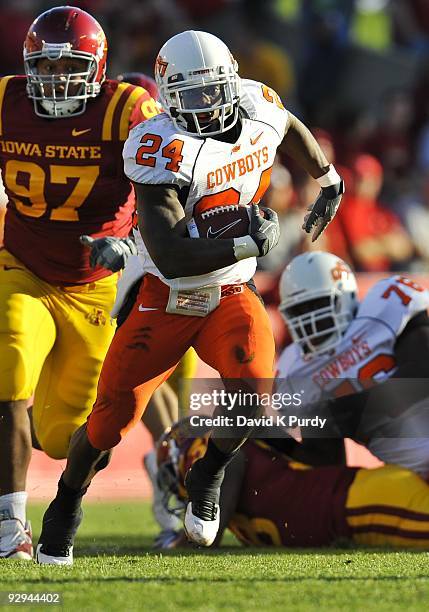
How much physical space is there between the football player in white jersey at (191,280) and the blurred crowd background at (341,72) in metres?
5.17

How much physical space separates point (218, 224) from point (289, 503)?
155 centimetres

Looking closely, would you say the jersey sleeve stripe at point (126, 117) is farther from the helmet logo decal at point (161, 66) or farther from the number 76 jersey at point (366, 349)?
the number 76 jersey at point (366, 349)

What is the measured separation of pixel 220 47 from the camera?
182 inches

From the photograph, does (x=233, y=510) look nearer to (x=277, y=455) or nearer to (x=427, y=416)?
(x=277, y=455)

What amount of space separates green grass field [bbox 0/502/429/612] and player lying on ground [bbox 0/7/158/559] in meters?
0.59

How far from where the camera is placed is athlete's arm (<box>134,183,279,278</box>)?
4.31 metres

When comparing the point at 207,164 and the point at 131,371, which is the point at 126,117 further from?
the point at 131,371

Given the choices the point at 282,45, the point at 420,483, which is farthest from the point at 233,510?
the point at 282,45

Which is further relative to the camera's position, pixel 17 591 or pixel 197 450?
pixel 197 450

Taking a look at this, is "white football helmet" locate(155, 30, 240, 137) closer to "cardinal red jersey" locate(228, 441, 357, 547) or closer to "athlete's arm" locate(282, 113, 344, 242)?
"athlete's arm" locate(282, 113, 344, 242)

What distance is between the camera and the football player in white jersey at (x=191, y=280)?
14.5ft

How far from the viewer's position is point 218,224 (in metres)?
4.51

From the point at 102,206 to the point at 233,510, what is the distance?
1.42 metres

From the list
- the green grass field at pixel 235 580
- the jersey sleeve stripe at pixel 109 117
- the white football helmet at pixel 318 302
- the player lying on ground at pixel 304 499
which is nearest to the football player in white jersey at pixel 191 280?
the green grass field at pixel 235 580
